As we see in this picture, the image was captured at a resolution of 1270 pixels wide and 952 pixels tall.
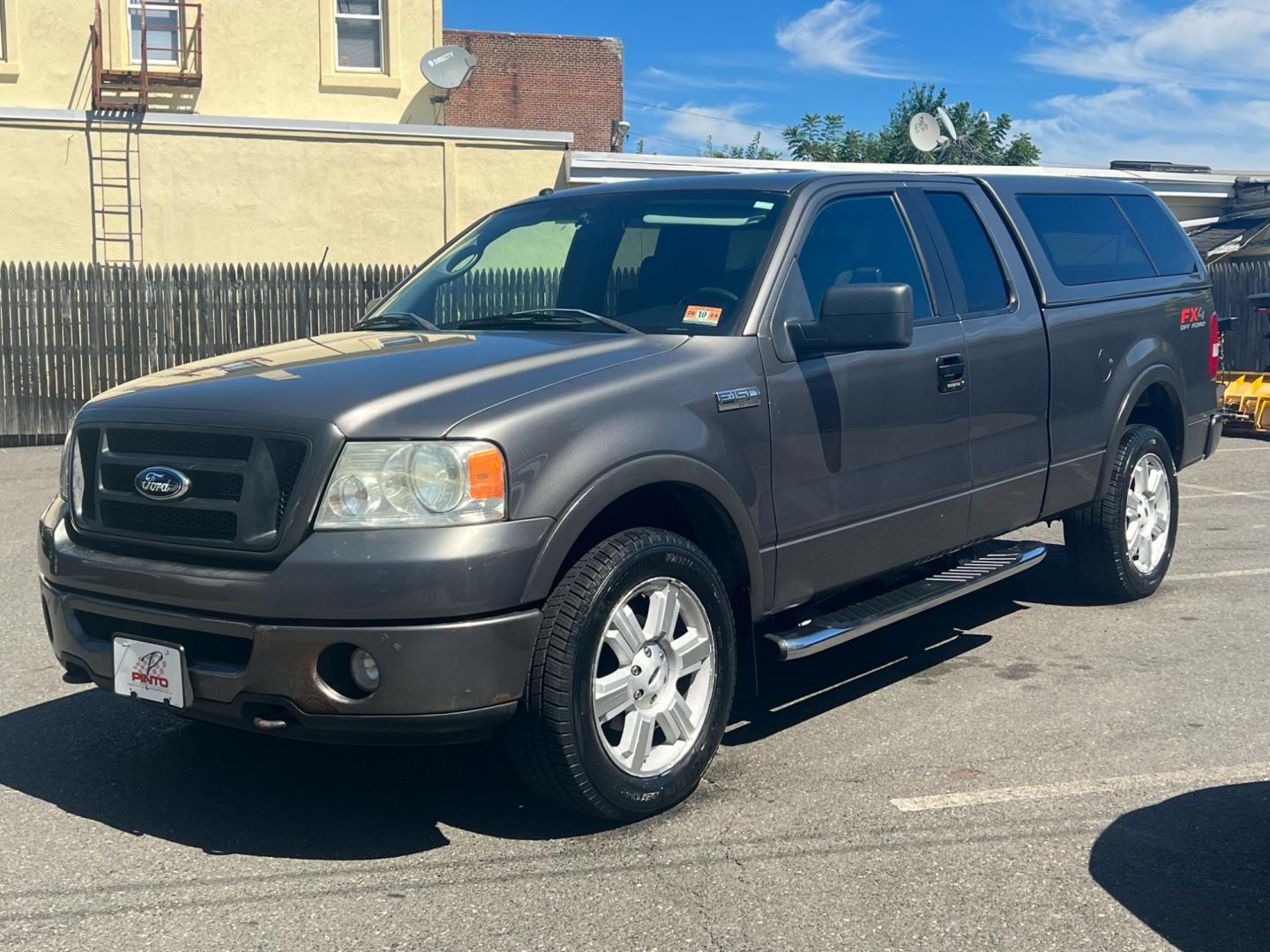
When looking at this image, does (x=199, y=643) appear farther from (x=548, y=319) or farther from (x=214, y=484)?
(x=548, y=319)

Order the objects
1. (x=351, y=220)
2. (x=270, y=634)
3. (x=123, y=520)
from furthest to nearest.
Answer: (x=351, y=220)
(x=123, y=520)
(x=270, y=634)

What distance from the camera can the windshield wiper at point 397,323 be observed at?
17.4ft

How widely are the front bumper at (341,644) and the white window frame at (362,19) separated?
19.0 meters

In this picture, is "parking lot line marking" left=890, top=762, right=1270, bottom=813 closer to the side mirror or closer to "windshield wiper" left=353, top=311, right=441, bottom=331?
the side mirror

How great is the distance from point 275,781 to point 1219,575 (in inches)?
220

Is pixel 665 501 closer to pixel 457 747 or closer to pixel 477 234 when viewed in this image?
pixel 457 747

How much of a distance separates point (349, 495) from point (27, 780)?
178 centimetres

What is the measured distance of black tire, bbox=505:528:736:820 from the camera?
12.8ft

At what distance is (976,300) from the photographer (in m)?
5.92

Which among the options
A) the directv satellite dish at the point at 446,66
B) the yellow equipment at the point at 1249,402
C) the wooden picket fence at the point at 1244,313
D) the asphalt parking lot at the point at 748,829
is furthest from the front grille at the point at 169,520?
the directv satellite dish at the point at 446,66

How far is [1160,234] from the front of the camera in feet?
24.7

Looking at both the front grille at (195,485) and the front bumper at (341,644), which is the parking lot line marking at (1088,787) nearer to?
the front bumper at (341,644)

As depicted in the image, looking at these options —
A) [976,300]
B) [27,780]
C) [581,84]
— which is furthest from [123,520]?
[581,84]

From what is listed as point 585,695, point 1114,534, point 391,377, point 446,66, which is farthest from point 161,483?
point 446,66
